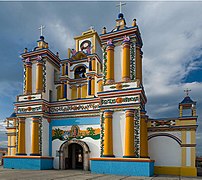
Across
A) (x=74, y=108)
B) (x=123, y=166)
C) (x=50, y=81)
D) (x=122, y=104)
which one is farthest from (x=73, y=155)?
(x=122, y=104)

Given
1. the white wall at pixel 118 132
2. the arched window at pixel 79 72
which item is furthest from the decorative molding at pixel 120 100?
the arched window at pixel 79 72

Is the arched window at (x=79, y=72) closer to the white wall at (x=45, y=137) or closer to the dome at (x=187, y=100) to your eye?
the white wall at (x=45, y=137)

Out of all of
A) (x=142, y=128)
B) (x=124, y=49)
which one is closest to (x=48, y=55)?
(x=124, y=49)

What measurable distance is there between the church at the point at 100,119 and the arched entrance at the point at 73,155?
0.23 ft

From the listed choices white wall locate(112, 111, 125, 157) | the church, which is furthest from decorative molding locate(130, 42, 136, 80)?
white wall locate(112, 111, 125, 157)

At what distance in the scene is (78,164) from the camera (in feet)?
63.6

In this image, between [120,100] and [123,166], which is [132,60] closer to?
[120,100]

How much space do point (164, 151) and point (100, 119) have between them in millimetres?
5240

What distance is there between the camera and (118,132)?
1545 centimetres

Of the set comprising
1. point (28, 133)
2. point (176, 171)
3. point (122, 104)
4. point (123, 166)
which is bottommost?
point (176, 171)

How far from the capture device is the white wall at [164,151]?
16203 millimetres

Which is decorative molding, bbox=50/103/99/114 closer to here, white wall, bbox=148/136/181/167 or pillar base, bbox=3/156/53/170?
pillar base, bbox=3/156/53/170

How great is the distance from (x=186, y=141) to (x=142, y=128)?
10.8 ft

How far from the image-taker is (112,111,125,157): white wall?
15203 mm
